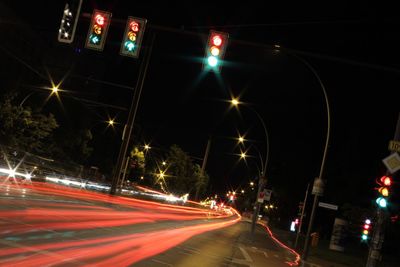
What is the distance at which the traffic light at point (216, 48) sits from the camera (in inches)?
671

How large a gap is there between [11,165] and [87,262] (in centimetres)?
2273

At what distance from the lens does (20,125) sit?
43.7 metres

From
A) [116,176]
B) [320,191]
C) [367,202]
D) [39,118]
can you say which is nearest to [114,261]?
[320,191]

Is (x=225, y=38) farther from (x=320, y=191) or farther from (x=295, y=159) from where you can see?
(x=295, y=159)

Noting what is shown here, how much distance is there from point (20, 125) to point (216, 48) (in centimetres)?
3036

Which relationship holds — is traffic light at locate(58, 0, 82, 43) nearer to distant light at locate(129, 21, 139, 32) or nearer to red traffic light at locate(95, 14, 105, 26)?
red traffic light at locate(95, 14, 105, 26)

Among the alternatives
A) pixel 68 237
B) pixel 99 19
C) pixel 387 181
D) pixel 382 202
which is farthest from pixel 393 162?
pixel 99 19

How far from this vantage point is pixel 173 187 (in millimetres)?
67125

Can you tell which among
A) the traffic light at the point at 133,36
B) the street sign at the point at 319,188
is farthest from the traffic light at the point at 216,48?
the street sign at the point at 319,188

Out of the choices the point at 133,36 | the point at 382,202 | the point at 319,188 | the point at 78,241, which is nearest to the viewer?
the point at 78,241

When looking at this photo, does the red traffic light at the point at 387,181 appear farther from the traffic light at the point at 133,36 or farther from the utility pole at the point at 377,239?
the traffic light at the point at 133,36

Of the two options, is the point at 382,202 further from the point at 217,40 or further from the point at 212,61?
the point at 217,40

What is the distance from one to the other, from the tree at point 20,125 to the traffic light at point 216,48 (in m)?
26.6

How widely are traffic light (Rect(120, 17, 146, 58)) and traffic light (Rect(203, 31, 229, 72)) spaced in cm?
219
